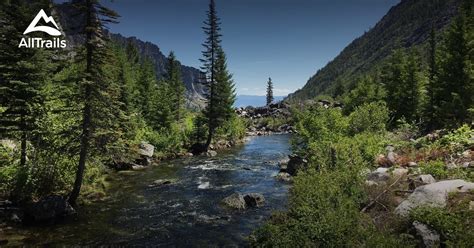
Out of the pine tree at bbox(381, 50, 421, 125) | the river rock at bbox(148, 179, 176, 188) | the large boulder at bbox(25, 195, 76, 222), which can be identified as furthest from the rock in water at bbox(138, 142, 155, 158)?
the pine tree at bbox(381, 50, 421, 125)

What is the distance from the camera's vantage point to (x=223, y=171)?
115 feet

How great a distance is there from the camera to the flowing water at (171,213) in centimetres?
1742

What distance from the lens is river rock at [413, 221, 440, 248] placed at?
10.4 metres

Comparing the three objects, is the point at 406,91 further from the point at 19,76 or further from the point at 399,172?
the point at 19,76

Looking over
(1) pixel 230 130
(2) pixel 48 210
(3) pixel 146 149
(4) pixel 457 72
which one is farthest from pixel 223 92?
(2) pixel 48 210

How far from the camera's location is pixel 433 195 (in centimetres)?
1245

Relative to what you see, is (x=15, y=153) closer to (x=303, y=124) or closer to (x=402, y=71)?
(x=303, y=124)

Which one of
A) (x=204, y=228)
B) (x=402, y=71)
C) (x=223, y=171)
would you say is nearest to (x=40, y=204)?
(x=204, y=228)

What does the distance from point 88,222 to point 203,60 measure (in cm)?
3416

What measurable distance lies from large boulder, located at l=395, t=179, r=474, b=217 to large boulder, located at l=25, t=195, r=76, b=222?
18.1 metres

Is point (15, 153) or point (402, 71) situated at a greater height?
point (402, 71)

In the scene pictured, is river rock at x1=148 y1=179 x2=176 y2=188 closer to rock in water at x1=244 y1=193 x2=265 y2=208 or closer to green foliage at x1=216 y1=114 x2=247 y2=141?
rock in water at x1=244 y1=193 x2=265 y2=208

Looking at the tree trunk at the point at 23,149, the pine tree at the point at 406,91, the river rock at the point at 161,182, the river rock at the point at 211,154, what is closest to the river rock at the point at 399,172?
the river rock at the point at 161,182

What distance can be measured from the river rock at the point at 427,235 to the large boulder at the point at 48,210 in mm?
18688
